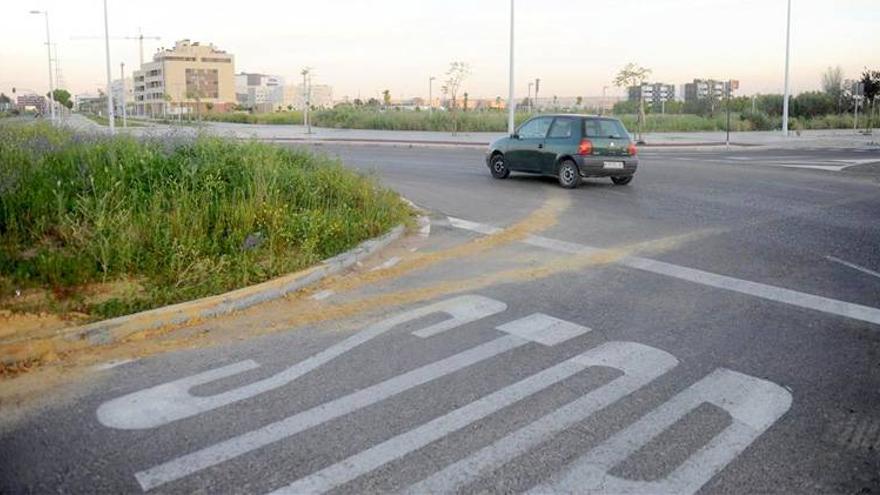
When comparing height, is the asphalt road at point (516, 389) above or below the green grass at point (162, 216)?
below

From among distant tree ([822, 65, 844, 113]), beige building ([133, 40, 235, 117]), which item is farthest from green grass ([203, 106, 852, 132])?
beige building ([133, 40, 235, 117])

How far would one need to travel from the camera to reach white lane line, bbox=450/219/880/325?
6.50 m

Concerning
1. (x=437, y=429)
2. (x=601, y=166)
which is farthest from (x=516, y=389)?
(x=601, y=166)

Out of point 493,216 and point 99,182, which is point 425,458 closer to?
point 99,182

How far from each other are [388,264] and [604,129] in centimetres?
895

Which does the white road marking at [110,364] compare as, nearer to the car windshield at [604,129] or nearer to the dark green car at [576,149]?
the dark green car at [576,149]

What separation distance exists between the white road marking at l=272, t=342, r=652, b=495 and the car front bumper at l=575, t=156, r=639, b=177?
1023cm

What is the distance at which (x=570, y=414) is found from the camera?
4.34m

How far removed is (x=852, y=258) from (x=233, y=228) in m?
6.93

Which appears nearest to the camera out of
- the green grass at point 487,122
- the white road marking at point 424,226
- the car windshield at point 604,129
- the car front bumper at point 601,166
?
the white road marking at point 424,226

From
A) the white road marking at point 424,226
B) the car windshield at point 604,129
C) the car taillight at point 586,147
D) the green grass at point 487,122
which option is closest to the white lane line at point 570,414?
the white road marking at point 424,226

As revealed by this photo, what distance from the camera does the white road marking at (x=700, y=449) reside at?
356 centimetres

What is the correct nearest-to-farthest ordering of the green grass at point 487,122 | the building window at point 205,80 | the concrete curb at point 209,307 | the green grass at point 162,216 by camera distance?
the concrete curb at point 209,307 < the green grass at point 162,216 < the green grass at point 487,122 < the building window at point 205,80

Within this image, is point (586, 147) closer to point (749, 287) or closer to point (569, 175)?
point (569, 175)
